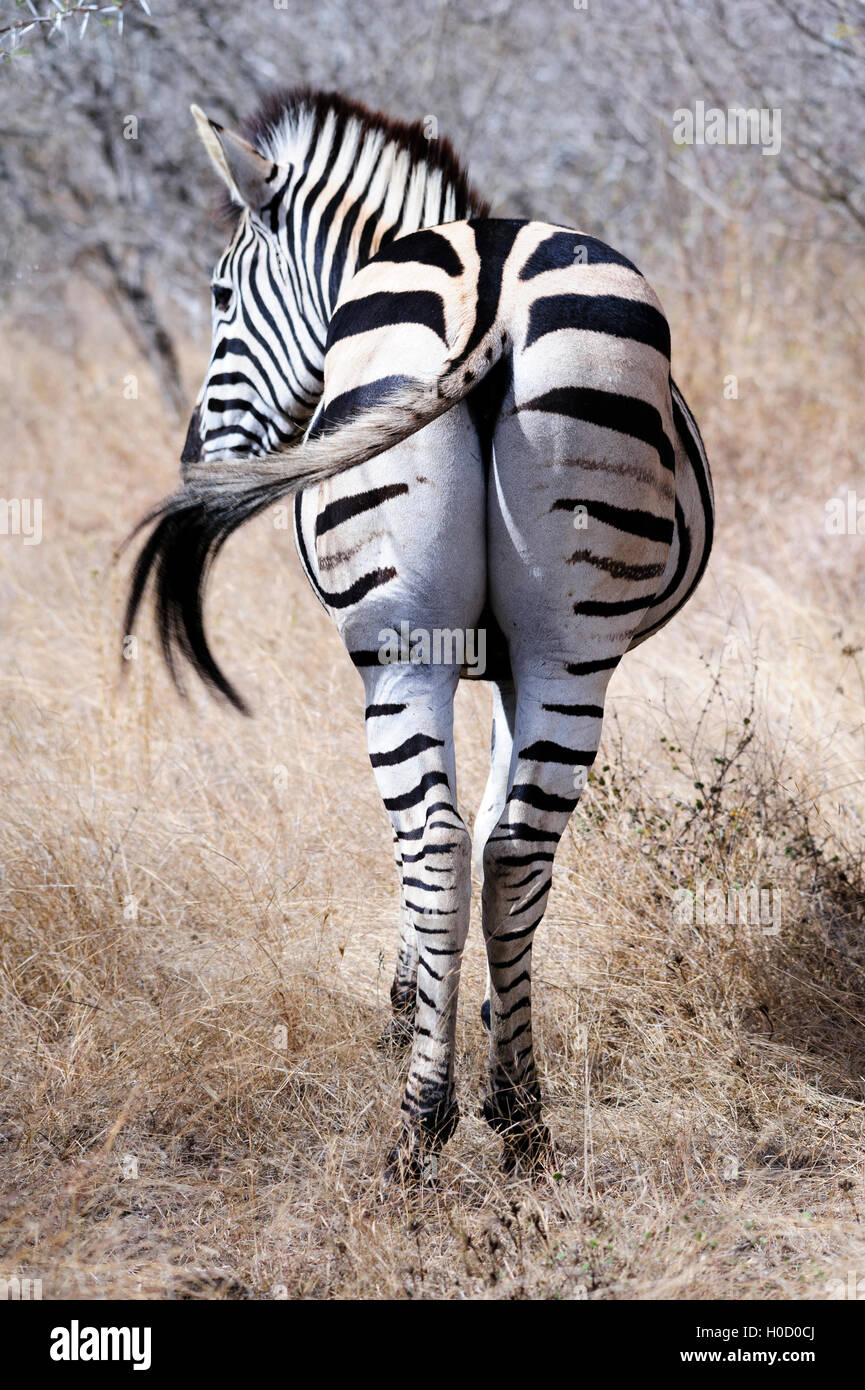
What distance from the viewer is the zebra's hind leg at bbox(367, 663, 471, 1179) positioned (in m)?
2.56

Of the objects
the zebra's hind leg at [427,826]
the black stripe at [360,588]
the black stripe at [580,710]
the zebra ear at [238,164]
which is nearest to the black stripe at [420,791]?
the zebra's hind leg at [427,826]

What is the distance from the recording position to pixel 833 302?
27.4 ft

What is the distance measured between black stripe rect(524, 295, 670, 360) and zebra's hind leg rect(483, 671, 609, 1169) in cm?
73

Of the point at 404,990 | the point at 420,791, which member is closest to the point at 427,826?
the point at 420,791

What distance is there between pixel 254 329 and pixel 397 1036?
7.23ft

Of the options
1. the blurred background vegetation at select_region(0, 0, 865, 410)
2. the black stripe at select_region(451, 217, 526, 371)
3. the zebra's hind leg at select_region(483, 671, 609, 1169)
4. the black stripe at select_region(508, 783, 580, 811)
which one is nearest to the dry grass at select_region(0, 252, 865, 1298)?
the zebra's hind leg at select_region(483, 671, 609, 1169)

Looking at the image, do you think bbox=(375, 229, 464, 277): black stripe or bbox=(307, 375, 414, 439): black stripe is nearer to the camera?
bbox=(307, 375, 414, 439): black stripe

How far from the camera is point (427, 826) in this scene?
258 cm

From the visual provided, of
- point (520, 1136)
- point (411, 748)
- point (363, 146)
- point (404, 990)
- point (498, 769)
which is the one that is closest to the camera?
point (411, 748)

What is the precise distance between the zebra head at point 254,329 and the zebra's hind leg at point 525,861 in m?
1.57

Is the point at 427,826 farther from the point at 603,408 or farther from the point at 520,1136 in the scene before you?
the point at 603,408

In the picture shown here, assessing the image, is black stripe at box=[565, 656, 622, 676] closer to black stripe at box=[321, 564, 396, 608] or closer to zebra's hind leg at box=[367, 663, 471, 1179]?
zebra's hind leg at box=[367, 663, 471, 1179]

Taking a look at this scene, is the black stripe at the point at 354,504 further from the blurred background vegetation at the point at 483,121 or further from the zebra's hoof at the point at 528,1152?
the blurred background vegetation at the point at 483,121

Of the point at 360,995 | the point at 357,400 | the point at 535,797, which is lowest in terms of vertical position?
the point at 360,995
